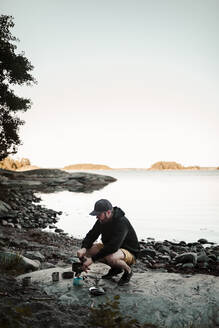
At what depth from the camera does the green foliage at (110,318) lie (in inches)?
179

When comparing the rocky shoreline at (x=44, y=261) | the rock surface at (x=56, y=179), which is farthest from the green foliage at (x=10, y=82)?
the rock surface at (x=56, y=179)

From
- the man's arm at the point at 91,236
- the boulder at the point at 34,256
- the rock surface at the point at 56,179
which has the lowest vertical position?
the rock surface at the point at 56,179

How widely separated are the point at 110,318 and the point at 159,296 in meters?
1.35

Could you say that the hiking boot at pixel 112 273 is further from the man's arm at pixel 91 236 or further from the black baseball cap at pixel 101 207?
the black baseball cap at pixel 101 207

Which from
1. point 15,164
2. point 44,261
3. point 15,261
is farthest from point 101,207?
point 15,164

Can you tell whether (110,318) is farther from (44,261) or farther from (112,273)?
(44,261)

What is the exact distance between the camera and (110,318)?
4703mm

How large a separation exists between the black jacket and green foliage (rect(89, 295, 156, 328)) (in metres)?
1.00

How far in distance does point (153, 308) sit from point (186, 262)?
19.2 ft

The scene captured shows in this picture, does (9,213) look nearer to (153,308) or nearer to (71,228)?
(71,228)

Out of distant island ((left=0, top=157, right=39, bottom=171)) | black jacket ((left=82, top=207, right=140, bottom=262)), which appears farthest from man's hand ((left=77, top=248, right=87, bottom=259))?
distant island ((left=0, top=157, right=39, bottom=171))

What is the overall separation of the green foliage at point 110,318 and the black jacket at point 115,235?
1001 mm

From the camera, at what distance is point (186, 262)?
1056 centimetres

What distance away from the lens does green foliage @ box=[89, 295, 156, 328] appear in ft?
14.9
